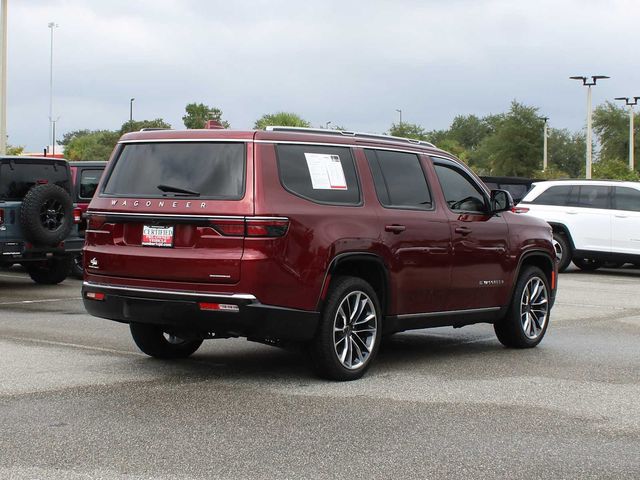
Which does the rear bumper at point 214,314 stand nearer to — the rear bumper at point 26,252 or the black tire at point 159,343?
the black tire at point 159,343

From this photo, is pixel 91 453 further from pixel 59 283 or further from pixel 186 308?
pixel 59 283

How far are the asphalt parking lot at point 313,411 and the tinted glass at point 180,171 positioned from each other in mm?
1439

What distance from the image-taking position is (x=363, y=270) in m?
8.91

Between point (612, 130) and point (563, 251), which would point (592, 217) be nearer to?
point (563, 251)

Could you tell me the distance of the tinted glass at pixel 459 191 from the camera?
983cm

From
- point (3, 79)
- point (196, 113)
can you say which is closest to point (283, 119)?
point (196, 113)

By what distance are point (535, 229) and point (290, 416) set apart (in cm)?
445

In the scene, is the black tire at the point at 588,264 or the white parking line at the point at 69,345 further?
the black tire at the point at 588,264

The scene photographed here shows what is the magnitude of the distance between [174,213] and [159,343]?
1.77m

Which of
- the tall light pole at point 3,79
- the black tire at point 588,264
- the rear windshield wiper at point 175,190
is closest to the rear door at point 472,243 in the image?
the rear windshield wiper at point 175,190

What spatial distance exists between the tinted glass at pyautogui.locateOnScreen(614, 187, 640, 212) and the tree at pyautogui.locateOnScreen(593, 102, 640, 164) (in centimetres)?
6322

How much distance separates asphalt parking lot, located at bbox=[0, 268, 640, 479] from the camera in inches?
235

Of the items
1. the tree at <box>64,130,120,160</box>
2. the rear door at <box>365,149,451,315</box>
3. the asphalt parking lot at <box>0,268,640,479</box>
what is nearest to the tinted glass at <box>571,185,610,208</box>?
the asphalt parking lot at <box>0,268,640,479</box>

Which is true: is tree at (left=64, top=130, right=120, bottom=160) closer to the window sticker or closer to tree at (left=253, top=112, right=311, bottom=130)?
tree at (left=253, top=112, right=311, bottom=130)
